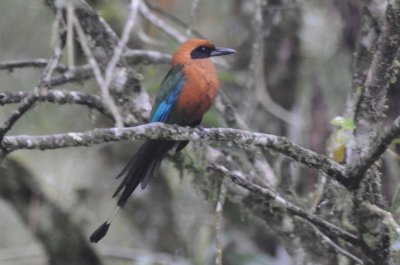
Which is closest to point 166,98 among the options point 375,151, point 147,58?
point 147,58

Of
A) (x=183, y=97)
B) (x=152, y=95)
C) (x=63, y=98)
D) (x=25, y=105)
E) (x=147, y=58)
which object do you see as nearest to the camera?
(x=25, y=105)

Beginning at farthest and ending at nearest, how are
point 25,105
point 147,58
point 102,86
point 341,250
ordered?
point 147,58 < point 341,250 < point 25,105 < point 102,86

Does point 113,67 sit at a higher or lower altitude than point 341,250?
higher

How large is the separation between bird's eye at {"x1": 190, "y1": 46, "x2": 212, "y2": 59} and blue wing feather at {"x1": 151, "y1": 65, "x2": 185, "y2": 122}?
0.27 metres

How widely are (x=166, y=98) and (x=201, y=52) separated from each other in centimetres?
49

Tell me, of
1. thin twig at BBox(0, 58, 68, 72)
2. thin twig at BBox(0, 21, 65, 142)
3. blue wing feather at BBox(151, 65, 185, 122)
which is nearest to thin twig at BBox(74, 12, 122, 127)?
thin twig at BBox(0, 21, 65, 142)

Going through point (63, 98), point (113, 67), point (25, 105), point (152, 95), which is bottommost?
point (152, 95)

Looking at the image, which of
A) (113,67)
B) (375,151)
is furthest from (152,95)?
(375,151)

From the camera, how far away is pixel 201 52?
4.90 m

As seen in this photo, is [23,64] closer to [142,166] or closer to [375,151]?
[142,166]

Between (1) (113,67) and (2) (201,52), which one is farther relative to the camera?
(2) (201,52)

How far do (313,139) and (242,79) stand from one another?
3.54ft

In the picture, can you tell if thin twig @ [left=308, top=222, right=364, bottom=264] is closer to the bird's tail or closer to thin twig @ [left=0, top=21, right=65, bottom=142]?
the bird's tail

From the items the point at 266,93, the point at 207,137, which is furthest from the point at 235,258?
the point at 207,137
